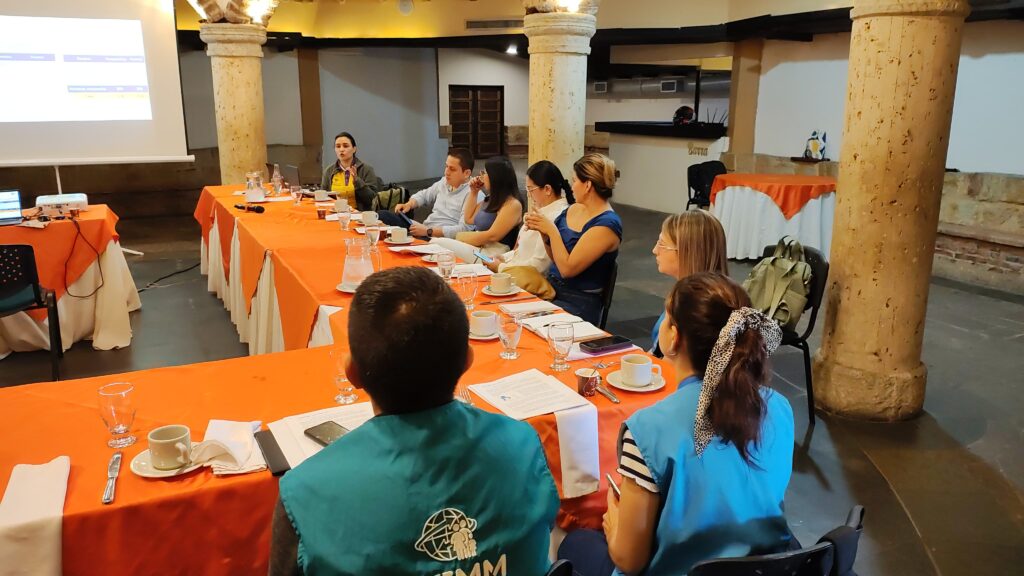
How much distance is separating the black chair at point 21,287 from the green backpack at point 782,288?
3.51m

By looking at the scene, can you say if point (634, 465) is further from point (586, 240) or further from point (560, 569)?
point (586, 240)

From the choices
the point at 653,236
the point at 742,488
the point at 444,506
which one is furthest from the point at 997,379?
the point at 653,236

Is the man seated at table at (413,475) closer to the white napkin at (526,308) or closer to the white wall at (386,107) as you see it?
the white napkin at (526,308)

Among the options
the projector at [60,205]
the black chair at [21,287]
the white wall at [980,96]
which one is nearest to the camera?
the black chair at [21,287]

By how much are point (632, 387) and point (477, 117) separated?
485 inches

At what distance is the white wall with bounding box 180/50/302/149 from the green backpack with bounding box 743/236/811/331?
30.1ft

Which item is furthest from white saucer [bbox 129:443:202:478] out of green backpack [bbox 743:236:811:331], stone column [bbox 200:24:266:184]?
stone column [bbox 200:24:266:184]

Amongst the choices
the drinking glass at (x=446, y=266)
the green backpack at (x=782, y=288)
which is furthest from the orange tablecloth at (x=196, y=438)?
the green backpack at (x=782, y=288)

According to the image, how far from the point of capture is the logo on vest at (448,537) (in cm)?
106

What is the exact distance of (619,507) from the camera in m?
1.45

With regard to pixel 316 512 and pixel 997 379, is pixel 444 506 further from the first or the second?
pixel 997 379

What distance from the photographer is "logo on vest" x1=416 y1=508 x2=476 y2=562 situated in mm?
1058

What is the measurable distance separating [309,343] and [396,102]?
1073cm

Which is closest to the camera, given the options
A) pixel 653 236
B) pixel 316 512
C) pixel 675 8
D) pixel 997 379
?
pixel 316 512
